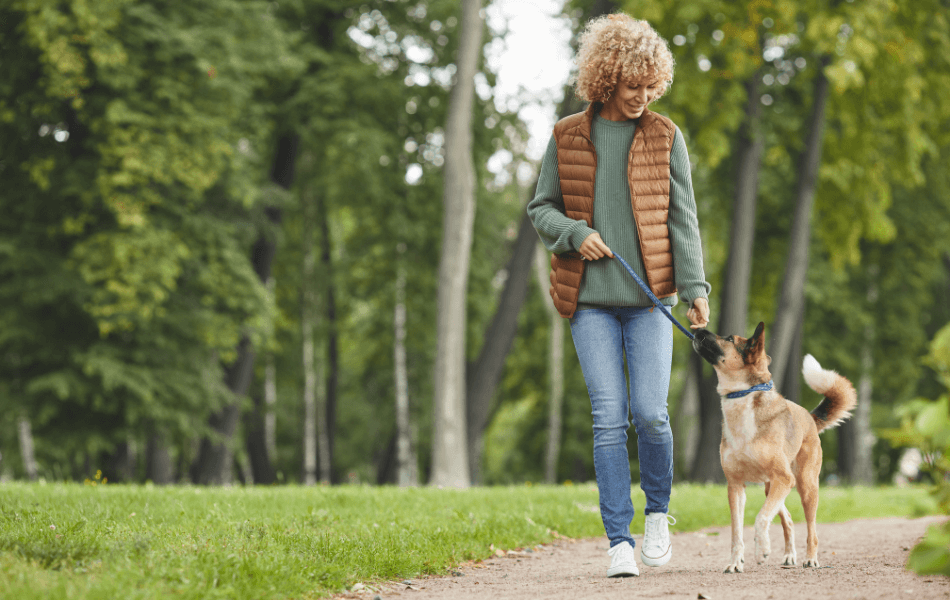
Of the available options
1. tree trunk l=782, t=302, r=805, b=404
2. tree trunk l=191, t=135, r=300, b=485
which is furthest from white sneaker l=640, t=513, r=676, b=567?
tree trunk l=782, t=302, r=805, b=404

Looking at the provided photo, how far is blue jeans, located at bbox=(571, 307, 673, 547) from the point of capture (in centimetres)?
425

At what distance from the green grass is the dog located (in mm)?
586

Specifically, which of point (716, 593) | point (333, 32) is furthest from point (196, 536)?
point (333, 32)

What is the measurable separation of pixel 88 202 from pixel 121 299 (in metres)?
1.47

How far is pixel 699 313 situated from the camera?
4.34m

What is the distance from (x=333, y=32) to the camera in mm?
16078

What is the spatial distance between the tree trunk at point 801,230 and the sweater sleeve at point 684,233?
32.6 ft

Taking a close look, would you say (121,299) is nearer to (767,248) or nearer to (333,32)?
(333,32)

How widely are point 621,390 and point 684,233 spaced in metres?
0.84

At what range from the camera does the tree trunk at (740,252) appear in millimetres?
12805

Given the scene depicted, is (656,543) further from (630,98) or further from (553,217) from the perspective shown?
(630,98)

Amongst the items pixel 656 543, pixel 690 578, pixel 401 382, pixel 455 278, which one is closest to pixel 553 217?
pixel 656 543

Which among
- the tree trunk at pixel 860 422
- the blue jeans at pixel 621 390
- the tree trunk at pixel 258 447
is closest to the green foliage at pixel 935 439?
the blue jeans at pixel 621 390

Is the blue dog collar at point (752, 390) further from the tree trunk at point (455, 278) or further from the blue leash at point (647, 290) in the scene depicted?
the tree trunk at point (455, 278)
